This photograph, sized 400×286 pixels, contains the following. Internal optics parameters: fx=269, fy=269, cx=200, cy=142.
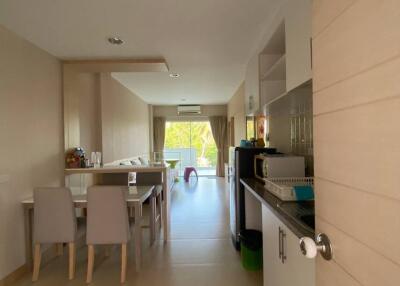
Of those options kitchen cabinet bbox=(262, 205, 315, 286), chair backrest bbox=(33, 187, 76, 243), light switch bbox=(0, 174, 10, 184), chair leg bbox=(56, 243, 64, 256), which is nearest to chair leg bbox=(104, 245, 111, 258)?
chair leg bbox=(56, 243, 64, 256)

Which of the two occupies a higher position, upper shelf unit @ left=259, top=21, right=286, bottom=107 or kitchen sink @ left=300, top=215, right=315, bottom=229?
upper shelf unit @ left=259, top=21, right=286, bottom=107

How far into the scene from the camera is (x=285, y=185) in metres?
1.96

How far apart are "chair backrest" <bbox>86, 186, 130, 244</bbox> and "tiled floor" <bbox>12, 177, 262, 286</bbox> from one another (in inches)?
16.5

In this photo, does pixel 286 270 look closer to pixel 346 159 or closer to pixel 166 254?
pixel 346 159

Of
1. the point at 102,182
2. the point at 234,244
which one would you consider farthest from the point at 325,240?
the point at 102,182

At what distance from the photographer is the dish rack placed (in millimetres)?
1809

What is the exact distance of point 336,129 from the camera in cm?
79

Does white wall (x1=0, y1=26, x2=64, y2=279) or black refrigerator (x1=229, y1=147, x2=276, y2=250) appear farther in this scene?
black refrigerator (x1=229, y1=147, x2=276, y2=250)

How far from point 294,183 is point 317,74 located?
1.31 m

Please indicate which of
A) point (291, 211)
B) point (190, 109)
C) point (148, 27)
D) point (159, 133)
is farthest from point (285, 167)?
point (159, 133)

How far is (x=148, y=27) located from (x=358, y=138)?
2.42 m

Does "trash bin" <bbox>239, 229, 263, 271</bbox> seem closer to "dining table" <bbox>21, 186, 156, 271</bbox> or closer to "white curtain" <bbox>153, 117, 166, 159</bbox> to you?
"dining table" <bbox>21, 186, 156, 271</bbox>

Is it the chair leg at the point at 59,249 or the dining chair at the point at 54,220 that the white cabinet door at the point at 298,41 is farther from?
the chair leg at the point at 59,249

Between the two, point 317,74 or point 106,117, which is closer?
point 317,74
